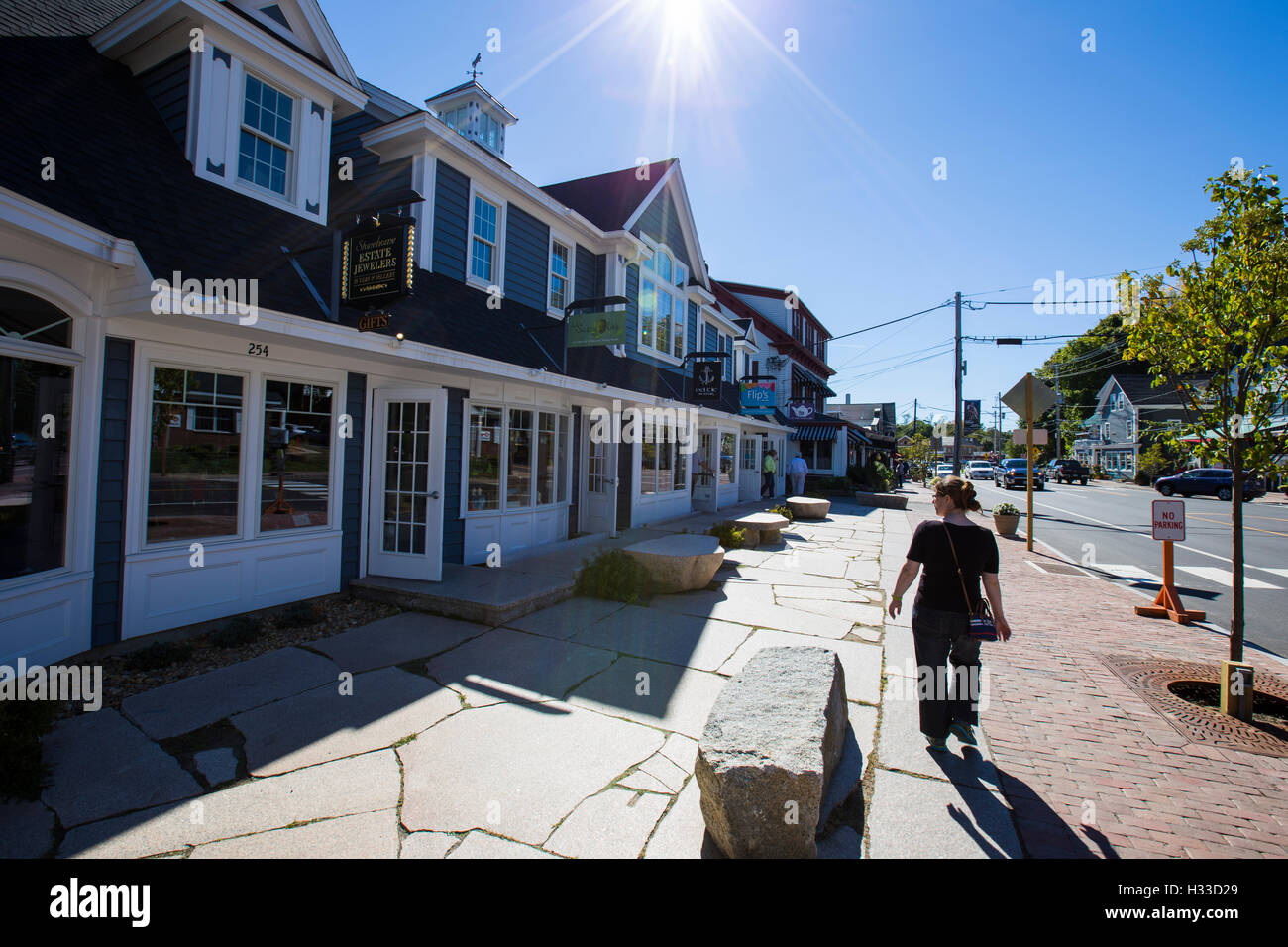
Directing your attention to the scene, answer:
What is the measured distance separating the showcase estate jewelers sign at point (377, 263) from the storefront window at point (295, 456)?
1260 millimetres

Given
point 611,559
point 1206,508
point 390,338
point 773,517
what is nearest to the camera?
point 390,338

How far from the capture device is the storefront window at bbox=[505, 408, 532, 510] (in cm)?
924

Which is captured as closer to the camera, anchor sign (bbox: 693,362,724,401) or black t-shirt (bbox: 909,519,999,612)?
black t-shirt (bbox: 909,519,999,612)

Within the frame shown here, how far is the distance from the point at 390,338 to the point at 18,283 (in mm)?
2661

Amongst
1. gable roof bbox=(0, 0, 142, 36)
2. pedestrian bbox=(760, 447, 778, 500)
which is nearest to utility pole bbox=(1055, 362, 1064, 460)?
pedestrian bbox=(760, 447, 778, 500)

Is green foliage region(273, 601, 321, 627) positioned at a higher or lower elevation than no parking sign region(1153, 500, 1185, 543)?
lower

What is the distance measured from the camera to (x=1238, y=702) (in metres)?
4.39

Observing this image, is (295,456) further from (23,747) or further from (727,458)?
(727,458)

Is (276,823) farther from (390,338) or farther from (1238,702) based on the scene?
(1238,702)

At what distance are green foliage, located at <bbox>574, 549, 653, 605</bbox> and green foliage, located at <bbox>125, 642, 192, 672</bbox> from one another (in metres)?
4.02

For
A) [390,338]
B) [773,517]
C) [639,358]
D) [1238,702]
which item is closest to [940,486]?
[1238,702]

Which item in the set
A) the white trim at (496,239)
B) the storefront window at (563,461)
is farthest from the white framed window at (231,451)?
the storefront window at (563,461)

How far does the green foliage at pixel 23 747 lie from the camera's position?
300cm

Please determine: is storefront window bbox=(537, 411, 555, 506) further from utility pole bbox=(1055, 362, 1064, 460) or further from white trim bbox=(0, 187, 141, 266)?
utility pole bbox=(1055, 362, 1064, 460)
